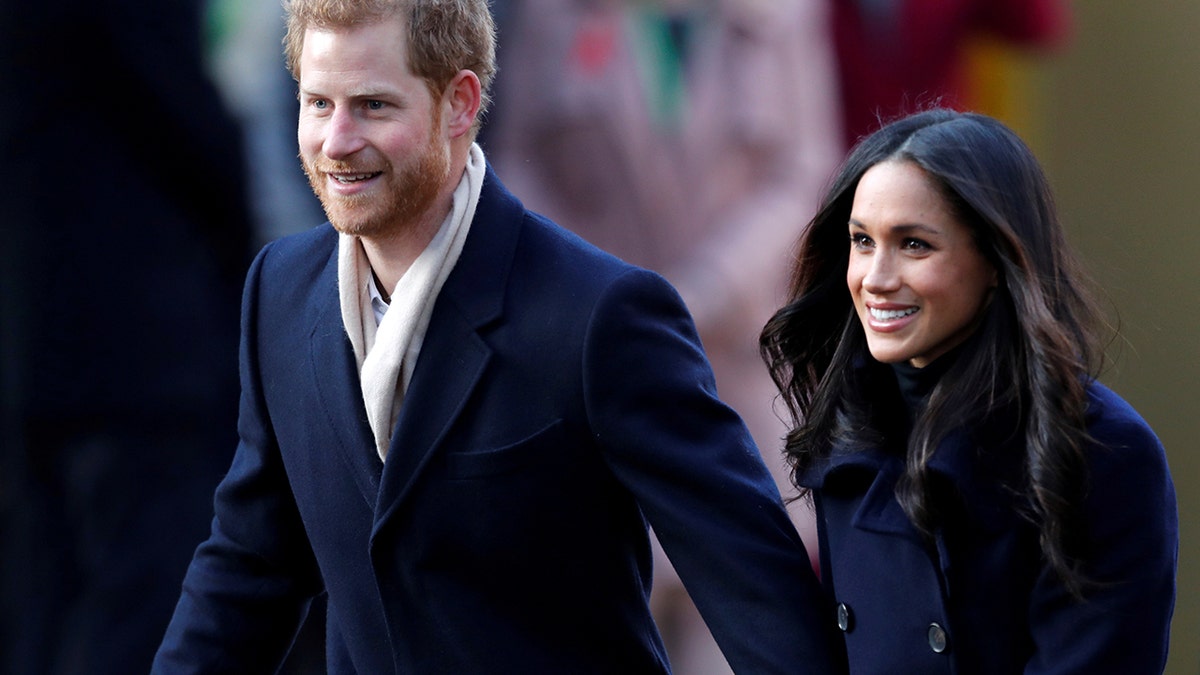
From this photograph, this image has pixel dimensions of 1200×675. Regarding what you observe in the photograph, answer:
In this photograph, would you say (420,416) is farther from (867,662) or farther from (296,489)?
(867,662)

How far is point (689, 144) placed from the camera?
17.1 ft

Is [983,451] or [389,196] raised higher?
[389,196]

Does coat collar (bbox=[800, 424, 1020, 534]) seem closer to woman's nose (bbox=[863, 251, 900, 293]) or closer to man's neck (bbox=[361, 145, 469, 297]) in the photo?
woman's nose (bbox=[863, 251, 900, 293])

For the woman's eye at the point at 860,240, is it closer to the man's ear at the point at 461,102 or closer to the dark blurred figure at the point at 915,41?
the man's ear at the point at 461,102

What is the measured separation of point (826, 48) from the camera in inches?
215

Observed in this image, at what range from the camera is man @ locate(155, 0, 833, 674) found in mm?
2578

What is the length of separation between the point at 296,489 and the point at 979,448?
123 cm

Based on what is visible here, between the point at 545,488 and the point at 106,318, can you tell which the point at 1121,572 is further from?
the point at 106,318

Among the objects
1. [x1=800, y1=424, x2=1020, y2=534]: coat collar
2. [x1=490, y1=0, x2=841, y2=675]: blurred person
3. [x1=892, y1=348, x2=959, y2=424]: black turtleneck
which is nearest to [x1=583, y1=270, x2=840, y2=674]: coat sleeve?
[x1=800, y1=424, x2=1020, y2=534]: coat collar

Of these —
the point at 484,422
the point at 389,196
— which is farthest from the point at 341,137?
the point at 484,422

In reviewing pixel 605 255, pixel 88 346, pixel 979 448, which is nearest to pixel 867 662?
pixel 979 448

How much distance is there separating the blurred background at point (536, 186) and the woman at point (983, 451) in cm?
138

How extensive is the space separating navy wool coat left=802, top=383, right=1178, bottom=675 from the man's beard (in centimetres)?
80

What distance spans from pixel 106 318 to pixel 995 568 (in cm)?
282
